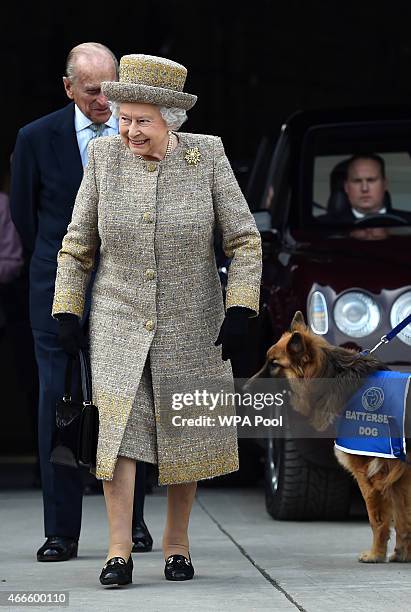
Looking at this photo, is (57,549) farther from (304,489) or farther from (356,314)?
(356,314)

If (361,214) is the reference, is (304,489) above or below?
below

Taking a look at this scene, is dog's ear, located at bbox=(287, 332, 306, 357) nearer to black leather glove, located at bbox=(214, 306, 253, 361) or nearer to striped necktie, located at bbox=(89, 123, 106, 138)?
black leather glove, located at bbox=(214, 306, 253, 361)

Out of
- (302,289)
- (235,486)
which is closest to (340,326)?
(302,289)

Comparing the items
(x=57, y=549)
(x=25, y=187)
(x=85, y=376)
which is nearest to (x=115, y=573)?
(x=85, y=376)

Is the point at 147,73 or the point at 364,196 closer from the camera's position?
the point at 147,73

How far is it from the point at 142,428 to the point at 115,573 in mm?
521

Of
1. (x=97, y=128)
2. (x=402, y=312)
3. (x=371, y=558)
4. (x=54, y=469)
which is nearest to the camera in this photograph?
(x=371, y=558)

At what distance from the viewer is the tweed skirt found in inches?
259

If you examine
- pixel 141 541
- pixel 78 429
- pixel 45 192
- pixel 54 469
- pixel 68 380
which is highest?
→ pixel 45 192

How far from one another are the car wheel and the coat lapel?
5.67 feet

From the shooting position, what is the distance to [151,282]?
6.63 meters

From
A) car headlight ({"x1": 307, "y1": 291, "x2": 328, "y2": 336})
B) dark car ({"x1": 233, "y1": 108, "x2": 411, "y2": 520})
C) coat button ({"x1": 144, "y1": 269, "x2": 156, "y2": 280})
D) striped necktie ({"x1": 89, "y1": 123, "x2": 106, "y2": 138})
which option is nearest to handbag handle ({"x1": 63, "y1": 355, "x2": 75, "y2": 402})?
coat button ({"x1": 144, "y1": 269, "x2": 156, "y2": 280})

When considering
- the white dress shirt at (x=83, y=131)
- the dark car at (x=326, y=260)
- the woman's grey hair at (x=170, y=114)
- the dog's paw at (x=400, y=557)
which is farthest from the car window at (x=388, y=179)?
the woman's grey hair at (x=170, y=114)

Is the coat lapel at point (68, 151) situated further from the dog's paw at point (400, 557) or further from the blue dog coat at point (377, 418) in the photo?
the dog's paw at point (400, 557)
